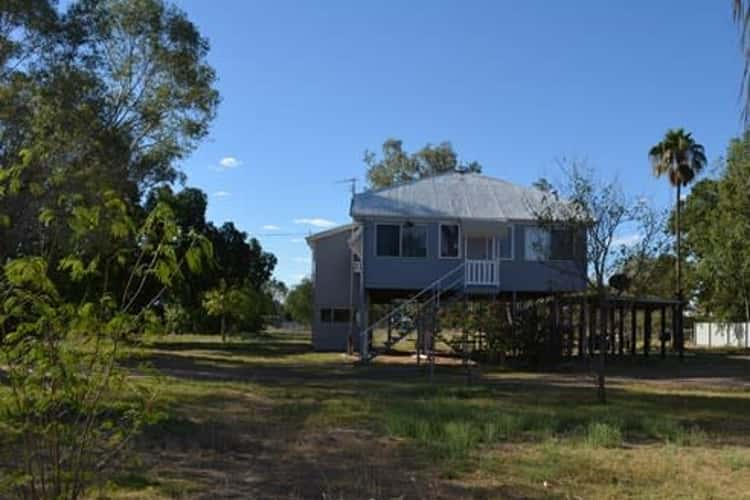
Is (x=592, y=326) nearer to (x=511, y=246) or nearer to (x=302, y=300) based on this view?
(x=511, y=246)

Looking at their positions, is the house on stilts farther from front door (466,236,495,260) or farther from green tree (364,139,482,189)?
green tree (364,139,482,189)

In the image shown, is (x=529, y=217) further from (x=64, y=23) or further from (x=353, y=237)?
(x=64, y=23)

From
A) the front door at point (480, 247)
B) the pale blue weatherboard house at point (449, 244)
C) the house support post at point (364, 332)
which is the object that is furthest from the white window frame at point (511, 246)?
the house support post at point (364, 332)

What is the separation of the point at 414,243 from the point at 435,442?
2051cm

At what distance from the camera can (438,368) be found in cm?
2580

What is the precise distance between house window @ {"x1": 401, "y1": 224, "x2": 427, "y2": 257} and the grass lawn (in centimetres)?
1167

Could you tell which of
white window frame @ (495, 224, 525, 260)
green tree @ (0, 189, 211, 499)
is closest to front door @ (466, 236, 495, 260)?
white window frame @ (495, 224, 525, 260)

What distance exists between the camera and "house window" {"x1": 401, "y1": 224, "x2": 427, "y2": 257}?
30.7 meters

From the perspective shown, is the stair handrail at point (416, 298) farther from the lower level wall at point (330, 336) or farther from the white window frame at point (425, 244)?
the lower level wall at point (330, 336)

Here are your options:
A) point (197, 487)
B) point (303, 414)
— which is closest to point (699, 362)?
point (303, 414)

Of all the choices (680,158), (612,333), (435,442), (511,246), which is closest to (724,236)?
(680,158)

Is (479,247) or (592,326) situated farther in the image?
(479,247)

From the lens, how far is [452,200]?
32062 mm

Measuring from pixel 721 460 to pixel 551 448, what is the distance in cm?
186
